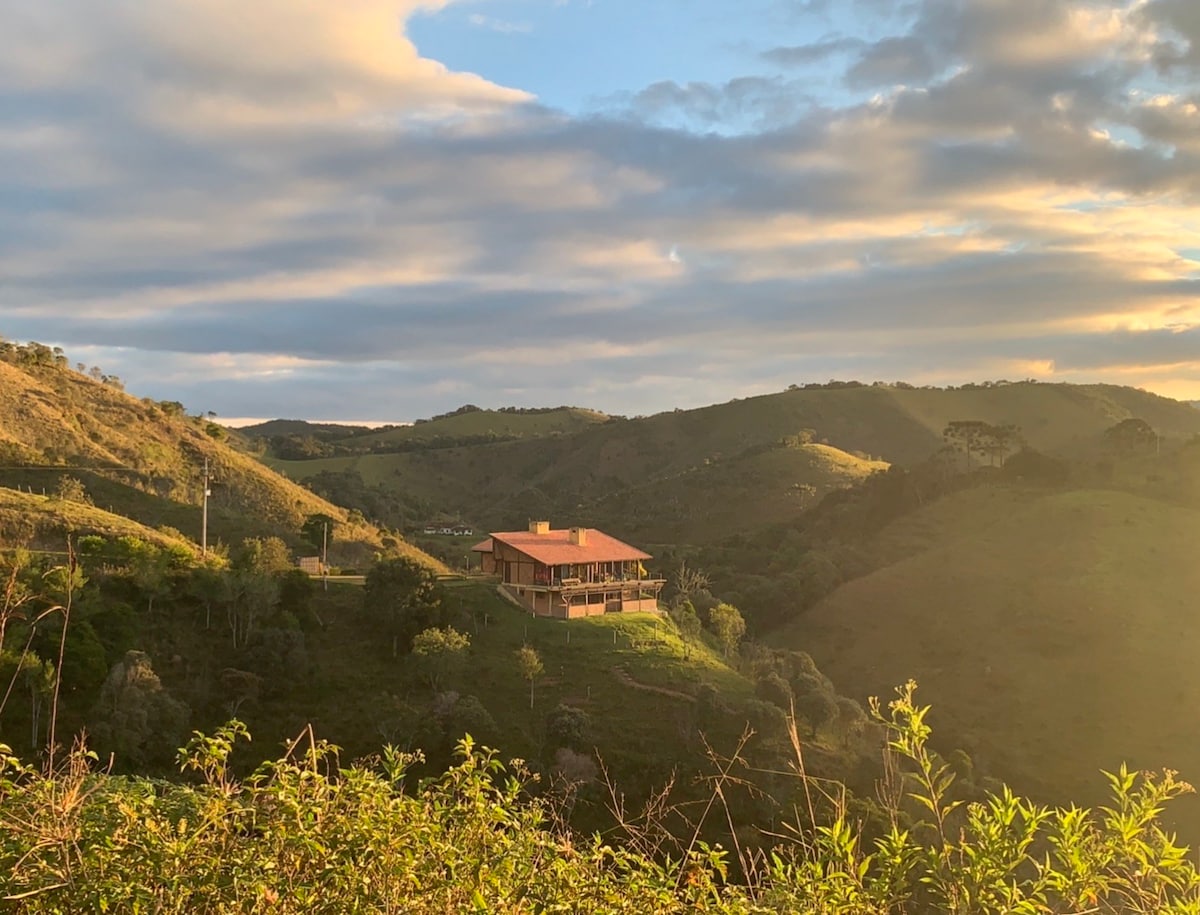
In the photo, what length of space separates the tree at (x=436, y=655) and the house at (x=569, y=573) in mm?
7871

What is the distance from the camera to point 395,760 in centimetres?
546

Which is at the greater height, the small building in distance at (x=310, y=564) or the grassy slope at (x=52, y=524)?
the grassy slope at (x=52, y=524)

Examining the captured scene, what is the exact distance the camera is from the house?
38.4m

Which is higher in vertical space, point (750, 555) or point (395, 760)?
point (395, 760)

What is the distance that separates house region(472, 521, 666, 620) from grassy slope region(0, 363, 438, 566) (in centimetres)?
922

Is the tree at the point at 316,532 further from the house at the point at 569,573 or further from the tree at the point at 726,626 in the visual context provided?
the tree at the point at 726,626

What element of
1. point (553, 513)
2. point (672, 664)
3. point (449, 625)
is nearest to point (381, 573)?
point (449, 625)

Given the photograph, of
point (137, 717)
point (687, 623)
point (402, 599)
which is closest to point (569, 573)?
point (687, 623)

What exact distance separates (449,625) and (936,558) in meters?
37.2

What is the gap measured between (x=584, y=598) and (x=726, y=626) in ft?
23.2

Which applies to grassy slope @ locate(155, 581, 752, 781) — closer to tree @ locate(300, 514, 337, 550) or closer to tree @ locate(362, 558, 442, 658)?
tree @ locate(362, 558, 442, 658)

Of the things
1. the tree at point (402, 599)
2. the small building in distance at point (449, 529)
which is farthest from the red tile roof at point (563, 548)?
the small building in distance at point (449, 529)

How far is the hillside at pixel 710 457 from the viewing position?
84.2m

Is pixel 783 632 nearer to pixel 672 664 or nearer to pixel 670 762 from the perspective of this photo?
pixel 672 664
